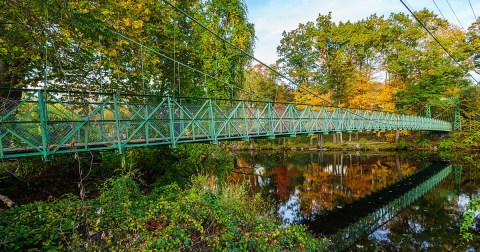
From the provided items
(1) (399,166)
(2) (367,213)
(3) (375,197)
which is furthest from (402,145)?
(2) (367,213)

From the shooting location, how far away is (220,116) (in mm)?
6680

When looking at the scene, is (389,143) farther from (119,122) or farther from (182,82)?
(119,122)

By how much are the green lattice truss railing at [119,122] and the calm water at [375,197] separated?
7.43 ft

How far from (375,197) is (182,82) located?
310 inches

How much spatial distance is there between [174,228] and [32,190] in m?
5.37

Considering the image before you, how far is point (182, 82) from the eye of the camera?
31.6 feet

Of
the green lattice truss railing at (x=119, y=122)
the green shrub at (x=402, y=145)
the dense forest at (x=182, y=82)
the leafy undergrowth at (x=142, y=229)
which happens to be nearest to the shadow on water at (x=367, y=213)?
the dense forest at (x=182, y=82)

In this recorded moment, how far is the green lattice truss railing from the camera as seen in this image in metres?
3.68

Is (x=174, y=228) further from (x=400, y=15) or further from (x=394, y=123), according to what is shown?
(x=400, y=15)

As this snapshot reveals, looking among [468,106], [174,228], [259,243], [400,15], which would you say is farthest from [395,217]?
[400,15]

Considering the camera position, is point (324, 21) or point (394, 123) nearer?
point (394, 123)

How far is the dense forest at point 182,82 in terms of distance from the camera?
10.2ft

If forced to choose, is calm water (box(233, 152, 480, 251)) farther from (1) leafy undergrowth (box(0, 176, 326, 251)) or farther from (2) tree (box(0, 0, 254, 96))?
(2) tree (box(0, 0, 254, 96))

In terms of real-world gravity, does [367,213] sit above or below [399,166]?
below
